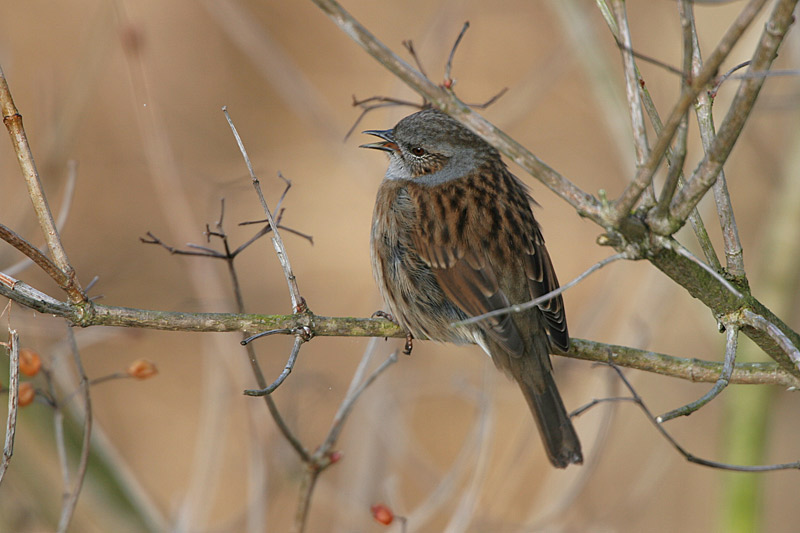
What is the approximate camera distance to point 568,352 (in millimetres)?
3695

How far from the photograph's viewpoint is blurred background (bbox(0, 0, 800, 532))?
456cm

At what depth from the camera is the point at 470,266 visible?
4031 millimetres

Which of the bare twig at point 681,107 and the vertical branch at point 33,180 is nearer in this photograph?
the bare twig at point 681,107

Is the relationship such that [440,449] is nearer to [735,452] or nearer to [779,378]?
[735,452]

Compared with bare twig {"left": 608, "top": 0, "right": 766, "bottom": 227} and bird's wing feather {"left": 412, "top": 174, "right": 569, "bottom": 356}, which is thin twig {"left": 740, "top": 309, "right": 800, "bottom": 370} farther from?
bird's wing feather {"left": 412, "top": 174, "right": 569, "bottom": 356}

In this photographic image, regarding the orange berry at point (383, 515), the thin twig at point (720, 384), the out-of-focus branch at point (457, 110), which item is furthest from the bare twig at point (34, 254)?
the thin twig at point (720, 384)

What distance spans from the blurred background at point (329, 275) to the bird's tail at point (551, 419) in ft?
1.12

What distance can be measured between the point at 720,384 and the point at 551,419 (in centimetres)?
152

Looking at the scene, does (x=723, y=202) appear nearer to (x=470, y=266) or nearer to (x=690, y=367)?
(x=690, y=367)

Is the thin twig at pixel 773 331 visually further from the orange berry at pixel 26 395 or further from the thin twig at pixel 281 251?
the orange berry at pixel 26 395

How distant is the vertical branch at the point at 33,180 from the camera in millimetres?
2551

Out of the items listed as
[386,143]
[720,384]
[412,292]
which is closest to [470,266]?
[412,292]

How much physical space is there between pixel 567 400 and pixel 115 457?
3.19m

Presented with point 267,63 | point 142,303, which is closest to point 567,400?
point 267,63
